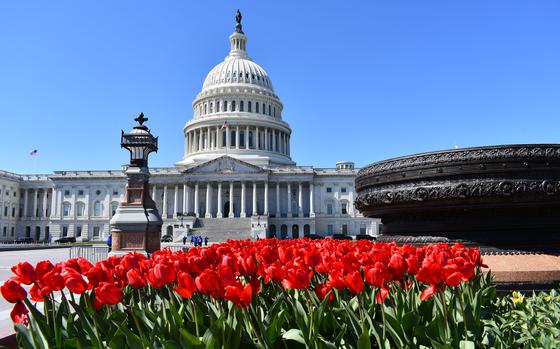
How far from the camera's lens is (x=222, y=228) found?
82.2m

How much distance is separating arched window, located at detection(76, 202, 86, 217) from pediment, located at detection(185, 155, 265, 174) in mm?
28273

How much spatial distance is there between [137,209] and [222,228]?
6011 cm

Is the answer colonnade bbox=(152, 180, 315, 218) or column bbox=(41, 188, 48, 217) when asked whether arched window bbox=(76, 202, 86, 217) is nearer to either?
column bbox=(41, 188, 48, 217)

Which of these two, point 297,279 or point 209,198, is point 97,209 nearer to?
point 209,198

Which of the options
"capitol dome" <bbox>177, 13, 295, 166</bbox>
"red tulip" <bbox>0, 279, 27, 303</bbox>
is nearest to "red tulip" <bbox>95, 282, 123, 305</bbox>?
"red tulip" <bbox>0, 279, 27, 303</bbox>

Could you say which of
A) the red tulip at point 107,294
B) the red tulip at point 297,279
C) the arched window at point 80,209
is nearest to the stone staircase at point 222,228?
the arched window at point 80,209

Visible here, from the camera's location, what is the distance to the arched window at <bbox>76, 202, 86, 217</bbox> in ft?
322

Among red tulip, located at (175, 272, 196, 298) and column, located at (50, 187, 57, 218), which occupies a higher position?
column, located at (50, 187, 57, 218)

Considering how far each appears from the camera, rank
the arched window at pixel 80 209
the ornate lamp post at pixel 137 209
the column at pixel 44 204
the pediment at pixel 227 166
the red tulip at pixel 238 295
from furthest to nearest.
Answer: the column at pixel 44 204, the arched window at pixel 80 209, the pediment at pixel 227 166, the ornate lamp post at pixel 137 209, the red tulip at pixel 238 295

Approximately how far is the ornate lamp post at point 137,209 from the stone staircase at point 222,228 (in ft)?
170

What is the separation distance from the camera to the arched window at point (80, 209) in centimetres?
9801

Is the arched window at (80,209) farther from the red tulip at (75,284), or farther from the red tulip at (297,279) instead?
the red tulip at (297,279)

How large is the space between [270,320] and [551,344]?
237 centimetres

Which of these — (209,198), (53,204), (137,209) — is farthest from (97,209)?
(137,209)
